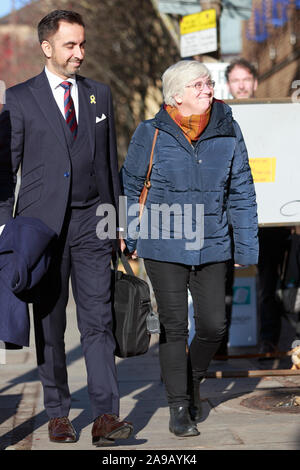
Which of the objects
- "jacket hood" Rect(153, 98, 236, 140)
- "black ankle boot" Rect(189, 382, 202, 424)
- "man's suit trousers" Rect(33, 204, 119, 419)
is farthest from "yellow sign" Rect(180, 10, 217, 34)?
"black ankle boot" Rect(189, 382, 202, 424)

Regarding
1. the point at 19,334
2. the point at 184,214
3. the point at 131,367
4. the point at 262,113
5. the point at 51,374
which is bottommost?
the point at 131,367

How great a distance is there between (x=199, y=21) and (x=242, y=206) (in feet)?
12.8

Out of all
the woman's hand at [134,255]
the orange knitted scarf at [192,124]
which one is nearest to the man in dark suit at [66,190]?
the woman's hand at [134,255]

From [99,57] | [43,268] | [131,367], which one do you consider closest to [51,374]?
[43,268]

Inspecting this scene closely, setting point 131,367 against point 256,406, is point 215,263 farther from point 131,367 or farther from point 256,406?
point 131,367

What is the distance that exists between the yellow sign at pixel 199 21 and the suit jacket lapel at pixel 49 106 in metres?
4.00

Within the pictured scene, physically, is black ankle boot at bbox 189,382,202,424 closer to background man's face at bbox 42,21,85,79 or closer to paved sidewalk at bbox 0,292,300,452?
paved sidewalk at bbox 0,292,300,452

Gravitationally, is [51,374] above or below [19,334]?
below

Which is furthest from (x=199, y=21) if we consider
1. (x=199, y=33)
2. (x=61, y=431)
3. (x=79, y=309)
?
(x=61, y=431)

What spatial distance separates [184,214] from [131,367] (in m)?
2.64

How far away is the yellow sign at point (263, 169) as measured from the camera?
6902 millimetres

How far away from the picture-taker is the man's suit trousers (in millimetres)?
5152

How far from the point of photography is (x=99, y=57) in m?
22.5

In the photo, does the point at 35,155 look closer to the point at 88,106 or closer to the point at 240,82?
the point at 88,106
